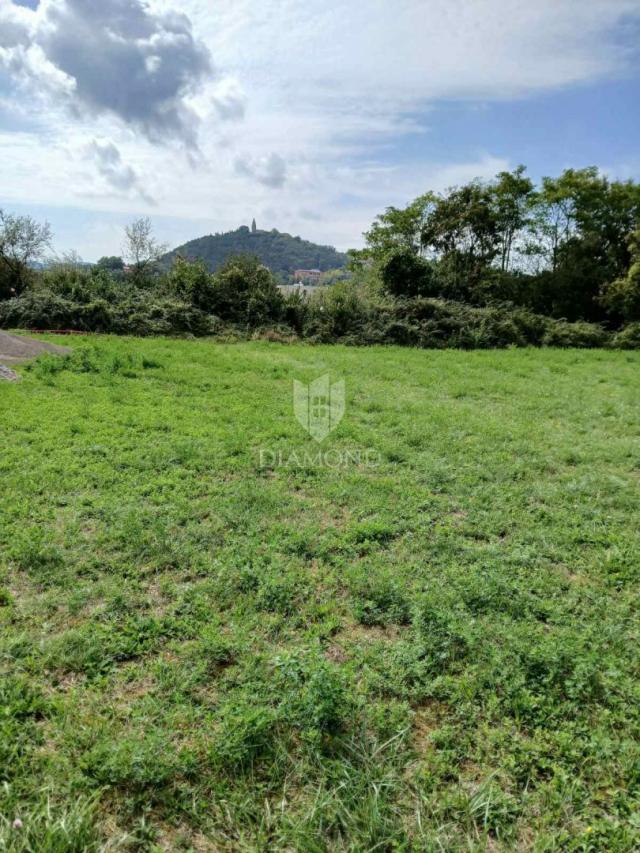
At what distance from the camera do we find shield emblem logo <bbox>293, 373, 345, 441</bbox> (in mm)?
5840

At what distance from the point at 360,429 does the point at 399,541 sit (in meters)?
2.54

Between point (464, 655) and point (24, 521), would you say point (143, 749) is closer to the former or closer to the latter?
point (464, 655)

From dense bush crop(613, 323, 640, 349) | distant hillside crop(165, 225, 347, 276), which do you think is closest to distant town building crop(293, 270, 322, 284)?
dense bush crop(613, 323, 640, 349)

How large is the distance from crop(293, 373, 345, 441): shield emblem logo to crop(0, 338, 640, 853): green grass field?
29.3 inches

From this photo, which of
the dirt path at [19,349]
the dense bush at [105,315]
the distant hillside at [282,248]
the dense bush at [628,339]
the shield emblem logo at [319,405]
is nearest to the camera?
the shield emblem logo at [319,405]

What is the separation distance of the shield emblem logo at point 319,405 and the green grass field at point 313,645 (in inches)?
29.3

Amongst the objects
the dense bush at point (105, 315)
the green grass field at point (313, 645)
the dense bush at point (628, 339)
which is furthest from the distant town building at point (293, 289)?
the green grass field at point (313, 645)

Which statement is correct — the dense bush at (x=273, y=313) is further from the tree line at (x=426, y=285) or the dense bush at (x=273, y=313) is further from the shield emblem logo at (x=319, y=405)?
the shield emblem logo at (x=319, y=405)

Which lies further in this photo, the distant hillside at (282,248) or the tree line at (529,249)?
the distant hillside at (282,248)

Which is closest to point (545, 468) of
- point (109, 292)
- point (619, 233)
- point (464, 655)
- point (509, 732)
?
point (464, 655)

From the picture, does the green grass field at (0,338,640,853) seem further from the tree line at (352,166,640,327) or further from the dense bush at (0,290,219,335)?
the tree line at (352,166,640,327)

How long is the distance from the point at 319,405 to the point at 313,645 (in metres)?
4.80

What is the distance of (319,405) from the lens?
6.95 meters

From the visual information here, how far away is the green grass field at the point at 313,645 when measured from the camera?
5.54ft
